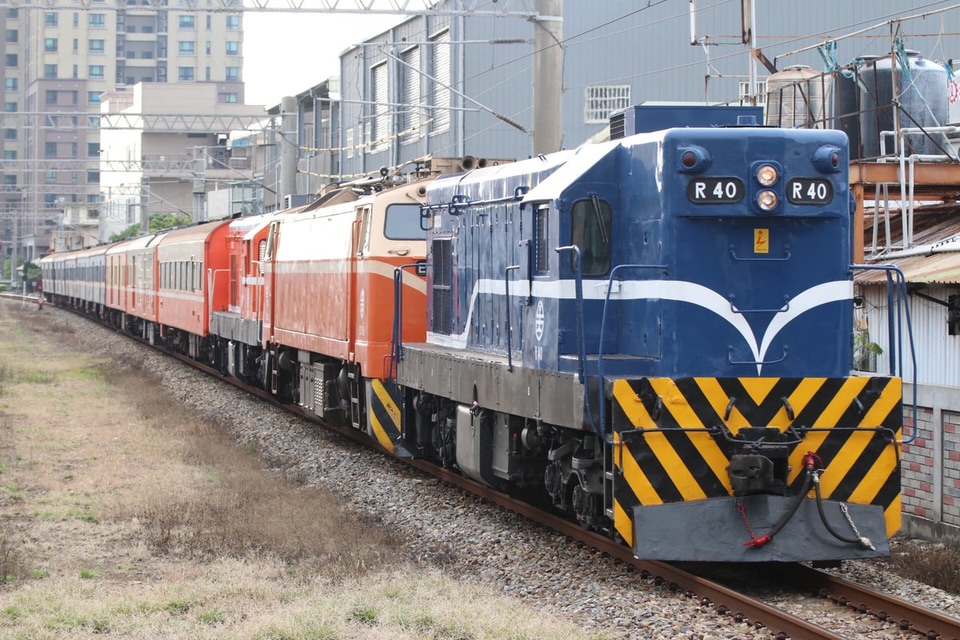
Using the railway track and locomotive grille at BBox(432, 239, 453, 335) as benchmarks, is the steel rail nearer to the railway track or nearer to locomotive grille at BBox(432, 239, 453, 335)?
the railway track

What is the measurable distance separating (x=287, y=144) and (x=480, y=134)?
19.3ft

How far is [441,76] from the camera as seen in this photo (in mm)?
41375

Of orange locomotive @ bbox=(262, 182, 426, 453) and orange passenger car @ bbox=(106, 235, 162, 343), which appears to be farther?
orange passenger car @ bbox=(106, 235, 162, 343)

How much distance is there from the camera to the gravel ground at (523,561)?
315 inches

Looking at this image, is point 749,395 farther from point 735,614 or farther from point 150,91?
point 150,91

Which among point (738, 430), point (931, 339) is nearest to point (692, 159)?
point (738, 430)

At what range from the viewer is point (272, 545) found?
1033 cm

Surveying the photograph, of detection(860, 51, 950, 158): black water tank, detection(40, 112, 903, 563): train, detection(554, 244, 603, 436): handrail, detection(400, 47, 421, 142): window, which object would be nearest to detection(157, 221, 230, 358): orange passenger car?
detection(400, 47, 421, 142): window

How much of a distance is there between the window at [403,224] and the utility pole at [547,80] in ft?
9.55

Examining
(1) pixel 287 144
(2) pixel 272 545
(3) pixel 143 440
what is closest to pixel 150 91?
(1) pixel 287 144

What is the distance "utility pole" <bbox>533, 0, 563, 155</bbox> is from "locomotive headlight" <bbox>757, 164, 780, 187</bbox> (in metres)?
8.04

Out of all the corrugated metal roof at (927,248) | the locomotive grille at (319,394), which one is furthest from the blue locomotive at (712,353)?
the locomotive grille at (319,394)

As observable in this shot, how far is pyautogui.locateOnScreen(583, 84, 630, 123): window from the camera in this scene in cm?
3859

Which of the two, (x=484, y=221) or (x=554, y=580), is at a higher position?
(x=484, y=221)
